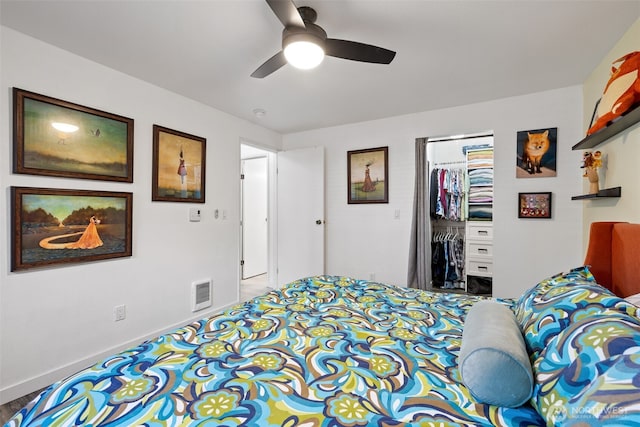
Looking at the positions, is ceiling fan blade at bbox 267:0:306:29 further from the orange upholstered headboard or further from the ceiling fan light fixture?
the orange upholstered headboard

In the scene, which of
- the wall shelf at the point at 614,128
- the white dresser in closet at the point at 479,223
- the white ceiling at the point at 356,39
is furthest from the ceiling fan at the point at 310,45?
the white dresser in closet at the point at 479,223

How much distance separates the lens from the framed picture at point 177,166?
2725mm

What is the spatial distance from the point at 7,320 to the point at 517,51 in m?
3.91

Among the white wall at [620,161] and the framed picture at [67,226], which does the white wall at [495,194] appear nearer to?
the white wall at [620,161]

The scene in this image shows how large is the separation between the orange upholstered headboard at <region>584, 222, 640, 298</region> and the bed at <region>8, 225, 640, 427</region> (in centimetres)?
30

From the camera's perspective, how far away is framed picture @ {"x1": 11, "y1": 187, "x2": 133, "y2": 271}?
1.90 metres

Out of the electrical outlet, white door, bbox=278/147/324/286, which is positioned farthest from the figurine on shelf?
the electrical outlet

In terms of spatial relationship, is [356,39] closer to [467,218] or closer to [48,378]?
[467,218]

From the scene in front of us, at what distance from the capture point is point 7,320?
1858 millimetres

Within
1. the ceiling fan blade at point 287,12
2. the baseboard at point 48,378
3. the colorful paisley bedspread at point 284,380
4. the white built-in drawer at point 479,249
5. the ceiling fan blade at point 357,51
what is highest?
the ceiling fan blade at point 287,12

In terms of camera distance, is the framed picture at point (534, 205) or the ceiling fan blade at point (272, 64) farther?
the framed picture at point (534, 205)

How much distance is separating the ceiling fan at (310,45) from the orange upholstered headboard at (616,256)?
1602mm

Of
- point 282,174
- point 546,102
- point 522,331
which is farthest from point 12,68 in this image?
Result: point 546,102

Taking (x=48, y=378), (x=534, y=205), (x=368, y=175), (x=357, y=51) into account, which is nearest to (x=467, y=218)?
(x=534, y=205)
